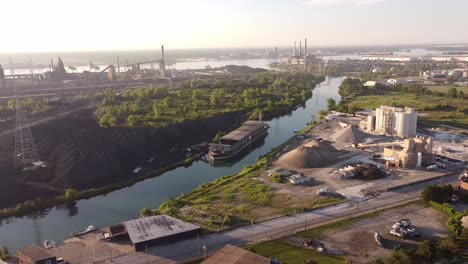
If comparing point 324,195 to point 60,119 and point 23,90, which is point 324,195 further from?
point 23,90

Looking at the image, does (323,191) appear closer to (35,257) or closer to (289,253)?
(289,253)

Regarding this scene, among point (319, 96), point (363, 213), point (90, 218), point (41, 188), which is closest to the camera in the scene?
point (363, 213)

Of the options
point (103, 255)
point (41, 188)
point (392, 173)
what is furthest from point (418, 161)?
point (41, 188)

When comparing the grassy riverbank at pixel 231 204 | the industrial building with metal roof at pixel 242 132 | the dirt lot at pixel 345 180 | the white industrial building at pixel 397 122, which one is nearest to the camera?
the grassy riverbank at pixel 231 204

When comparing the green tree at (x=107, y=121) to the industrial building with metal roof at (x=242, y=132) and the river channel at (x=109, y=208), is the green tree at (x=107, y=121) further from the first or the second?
the river channel at (x=109, y=208)

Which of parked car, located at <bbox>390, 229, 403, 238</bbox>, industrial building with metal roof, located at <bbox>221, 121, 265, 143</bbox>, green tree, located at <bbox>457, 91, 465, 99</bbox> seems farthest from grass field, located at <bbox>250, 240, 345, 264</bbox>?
green tree, located at <bbox>457, 91, 465, 99</bbox>

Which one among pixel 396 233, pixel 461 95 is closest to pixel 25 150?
pixel 396 233

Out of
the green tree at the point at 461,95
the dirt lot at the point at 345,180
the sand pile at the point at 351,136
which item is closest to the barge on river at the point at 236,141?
the dirt lot at the point at 345,180
